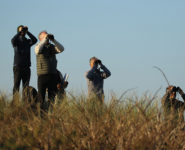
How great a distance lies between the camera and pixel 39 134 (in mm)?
5148

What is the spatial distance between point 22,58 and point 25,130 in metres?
4.45

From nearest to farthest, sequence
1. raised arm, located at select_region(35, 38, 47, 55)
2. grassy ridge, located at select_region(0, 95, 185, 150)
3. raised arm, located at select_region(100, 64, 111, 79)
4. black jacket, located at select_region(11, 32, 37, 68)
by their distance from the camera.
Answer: grassy ridge, located at select_region(0, 95, 185, 150)
raised arm, located at select_region(35, 38, 47, 55)
black jacket, located at select_region(11, 32, 37, 68)
raised arm, located at select_region(100, 64, 111, 79)

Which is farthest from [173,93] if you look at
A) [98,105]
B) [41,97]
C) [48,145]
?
[48,145]

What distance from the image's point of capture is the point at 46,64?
8.98 metres

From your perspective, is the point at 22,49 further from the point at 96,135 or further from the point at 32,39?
the point at 96,135

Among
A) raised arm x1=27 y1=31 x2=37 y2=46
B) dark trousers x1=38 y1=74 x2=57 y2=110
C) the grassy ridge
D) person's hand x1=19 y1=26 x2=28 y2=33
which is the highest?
person's hand x1=19 y1=26 x2=28 y2=33

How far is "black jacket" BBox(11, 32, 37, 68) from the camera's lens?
31.1 feet

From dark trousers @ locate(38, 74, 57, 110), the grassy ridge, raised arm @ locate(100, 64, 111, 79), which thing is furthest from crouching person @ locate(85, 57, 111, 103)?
the grassy ridge

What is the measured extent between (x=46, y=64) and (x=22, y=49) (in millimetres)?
909

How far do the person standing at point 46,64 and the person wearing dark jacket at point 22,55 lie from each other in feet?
1.82

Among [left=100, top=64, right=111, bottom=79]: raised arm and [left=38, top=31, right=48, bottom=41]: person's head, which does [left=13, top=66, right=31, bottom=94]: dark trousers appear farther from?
[left=100, top=64, right=111, bottom=79]: raised arm

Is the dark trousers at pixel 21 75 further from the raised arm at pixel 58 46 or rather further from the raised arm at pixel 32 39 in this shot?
the raised arm at pixel 58 46

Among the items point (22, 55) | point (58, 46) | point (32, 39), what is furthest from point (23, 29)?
point (58, 46)

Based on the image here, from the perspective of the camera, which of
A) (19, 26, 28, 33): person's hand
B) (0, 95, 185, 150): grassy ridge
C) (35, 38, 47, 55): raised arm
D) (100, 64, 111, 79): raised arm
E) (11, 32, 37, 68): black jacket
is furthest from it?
(100, 64, 111, 79): raised arm
